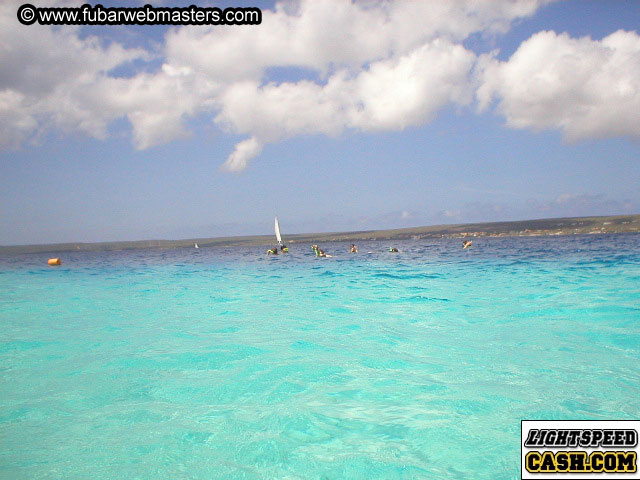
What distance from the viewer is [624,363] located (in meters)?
7.49

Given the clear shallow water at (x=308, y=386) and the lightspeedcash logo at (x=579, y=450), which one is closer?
the lightspeedcash logo at (x=579, y=450)

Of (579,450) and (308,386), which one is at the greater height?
(579,450)

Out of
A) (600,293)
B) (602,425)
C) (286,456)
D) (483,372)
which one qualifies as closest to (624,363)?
(483,372)

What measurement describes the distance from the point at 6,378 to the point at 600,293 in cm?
1991

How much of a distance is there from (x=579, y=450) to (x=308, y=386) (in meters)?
4.22

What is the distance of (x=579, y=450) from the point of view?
414 centimetres

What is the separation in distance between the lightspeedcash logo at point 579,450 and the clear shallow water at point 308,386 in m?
0.40

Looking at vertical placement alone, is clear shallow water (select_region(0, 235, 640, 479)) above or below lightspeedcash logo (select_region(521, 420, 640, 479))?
below

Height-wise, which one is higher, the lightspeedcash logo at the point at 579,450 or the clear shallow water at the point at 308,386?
the lightspeedcash logo at the point at 579,450

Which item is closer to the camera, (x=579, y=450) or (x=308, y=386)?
(x=579, y=450)

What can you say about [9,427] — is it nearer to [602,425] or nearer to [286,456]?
[286,456]

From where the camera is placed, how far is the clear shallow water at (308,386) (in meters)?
4.69

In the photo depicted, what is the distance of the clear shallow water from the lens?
15.4 feet

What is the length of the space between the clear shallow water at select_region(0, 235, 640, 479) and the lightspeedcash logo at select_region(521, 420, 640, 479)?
40 cm
